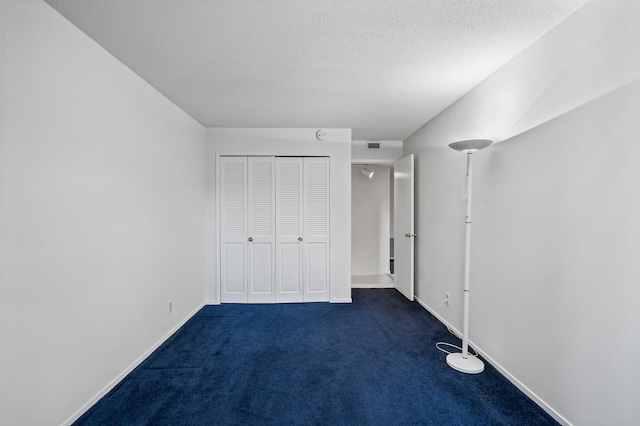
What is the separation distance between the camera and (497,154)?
2.44m

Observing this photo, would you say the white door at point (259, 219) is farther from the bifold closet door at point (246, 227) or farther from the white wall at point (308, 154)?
the white wall at point (308, 154)

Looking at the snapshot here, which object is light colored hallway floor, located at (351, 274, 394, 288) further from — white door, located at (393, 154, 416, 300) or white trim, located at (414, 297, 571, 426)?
white trim, located at (414, 297, 571, 426)

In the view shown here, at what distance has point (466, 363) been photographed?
2.47 metres

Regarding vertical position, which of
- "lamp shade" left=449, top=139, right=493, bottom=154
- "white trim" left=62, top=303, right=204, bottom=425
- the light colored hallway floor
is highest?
"lamp shade" left=449, top=139, right=493, bottom=154

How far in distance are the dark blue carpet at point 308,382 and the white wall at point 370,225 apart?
8.84 ft

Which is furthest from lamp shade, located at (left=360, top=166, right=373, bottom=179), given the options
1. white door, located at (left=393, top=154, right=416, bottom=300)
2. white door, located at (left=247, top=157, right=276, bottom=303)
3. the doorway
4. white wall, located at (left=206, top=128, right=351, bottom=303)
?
white door, located at (left=247, top=157, right=276, bottom=303)

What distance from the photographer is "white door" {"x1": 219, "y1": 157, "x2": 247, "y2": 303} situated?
4148 mm

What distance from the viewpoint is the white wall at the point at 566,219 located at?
1.46 meters

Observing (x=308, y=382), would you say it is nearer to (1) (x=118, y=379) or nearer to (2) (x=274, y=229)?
(1) (x=118, y=379)

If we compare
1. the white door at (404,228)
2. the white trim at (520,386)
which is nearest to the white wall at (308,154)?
the white door at (404,228)

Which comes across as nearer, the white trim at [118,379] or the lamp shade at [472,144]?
the white trim at [118,379]

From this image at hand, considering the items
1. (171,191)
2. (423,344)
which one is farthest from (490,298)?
(171,191)

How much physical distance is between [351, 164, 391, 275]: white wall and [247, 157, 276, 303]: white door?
2.42 metres

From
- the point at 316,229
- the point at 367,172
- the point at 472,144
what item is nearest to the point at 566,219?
the point at 472,144
